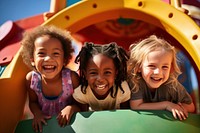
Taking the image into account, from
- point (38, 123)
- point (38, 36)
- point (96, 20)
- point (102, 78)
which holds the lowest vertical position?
point (38, 123)

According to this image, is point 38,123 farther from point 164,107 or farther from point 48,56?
point 164,107

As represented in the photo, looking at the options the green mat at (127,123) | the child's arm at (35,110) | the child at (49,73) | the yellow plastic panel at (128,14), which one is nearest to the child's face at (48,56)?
the child at (49,73)

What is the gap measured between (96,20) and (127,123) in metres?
0.72

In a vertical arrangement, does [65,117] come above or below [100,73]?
below

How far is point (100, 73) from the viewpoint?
986 mm

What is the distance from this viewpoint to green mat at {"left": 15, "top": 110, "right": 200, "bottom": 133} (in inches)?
34.2

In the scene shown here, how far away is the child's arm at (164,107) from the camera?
3.01 feet

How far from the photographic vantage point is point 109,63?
100cm

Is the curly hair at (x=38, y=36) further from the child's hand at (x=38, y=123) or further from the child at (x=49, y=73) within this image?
the child's hand at (x=38, y=123)

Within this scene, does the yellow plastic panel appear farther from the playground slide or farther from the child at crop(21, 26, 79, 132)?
the child at crop(21, 26, 79, 132)

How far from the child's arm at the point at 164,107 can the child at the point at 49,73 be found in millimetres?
233

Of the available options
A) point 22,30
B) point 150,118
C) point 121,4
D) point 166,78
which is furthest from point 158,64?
point 22,30

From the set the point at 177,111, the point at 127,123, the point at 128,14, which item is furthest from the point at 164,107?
the point at 128,14

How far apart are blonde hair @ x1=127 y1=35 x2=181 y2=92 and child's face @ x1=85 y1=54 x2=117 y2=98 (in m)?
0.09
